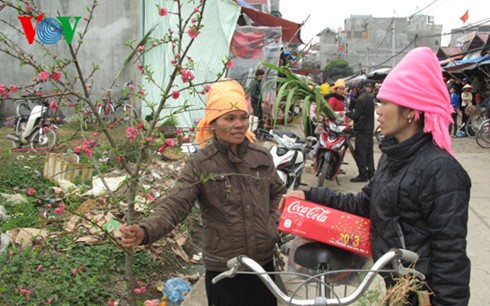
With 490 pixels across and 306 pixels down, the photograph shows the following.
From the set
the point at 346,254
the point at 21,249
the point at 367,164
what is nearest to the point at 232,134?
the point at 346,254

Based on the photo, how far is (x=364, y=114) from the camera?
306 inches

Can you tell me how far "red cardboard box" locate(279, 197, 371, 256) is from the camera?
6.35 ft

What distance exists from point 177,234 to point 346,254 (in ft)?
9.59

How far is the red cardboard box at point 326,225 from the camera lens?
6.35ft

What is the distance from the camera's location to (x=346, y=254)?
203 centimetres

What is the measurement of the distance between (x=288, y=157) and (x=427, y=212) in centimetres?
385

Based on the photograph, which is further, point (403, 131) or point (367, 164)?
point (367, 164)

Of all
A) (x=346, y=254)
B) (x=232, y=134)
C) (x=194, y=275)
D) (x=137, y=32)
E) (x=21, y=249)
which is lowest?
(x=194, y=275)

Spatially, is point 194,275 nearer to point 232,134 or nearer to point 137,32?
point 232,134

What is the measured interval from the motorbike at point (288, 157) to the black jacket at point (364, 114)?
7.11ft

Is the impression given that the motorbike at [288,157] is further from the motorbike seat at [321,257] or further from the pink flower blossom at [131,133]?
the pink flower blossom at [131,133]

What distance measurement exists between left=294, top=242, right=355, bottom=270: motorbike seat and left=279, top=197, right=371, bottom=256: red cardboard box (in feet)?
0.15

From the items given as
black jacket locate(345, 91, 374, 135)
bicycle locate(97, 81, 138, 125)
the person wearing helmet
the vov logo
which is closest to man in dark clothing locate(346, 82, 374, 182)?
black jacket locate(345, 91, 374, 135)

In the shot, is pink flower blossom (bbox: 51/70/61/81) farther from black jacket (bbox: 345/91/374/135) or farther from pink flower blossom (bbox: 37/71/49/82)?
black jacket (bbox: 345/91/374/135)
